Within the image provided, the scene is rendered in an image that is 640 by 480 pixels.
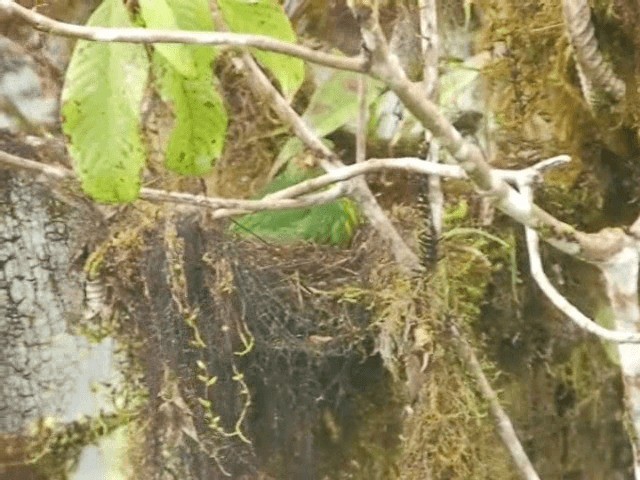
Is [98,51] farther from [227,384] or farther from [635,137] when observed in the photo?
[635,137]

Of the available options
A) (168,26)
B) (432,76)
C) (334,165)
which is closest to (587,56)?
(432,76)

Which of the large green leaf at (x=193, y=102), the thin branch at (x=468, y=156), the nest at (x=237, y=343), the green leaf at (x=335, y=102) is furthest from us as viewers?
the green leaf at (x=335, y=102)

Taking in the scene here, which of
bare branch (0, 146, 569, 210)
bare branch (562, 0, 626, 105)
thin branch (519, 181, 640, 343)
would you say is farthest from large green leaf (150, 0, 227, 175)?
bare branch (562, 0, 626, 105)

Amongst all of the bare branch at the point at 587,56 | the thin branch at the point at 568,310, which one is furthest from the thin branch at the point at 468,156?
the bare branch at the point at 587,56

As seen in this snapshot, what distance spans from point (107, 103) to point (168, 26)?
0.08m

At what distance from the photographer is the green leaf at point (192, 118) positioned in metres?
0.79

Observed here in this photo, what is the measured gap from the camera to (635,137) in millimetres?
1203

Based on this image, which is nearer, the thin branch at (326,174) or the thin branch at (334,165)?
the thin branch at (326,174)

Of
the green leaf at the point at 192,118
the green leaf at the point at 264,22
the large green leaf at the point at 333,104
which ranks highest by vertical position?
the large green leaf at the point at 333,104

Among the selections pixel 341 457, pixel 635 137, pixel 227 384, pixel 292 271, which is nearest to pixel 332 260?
pixel 292 271

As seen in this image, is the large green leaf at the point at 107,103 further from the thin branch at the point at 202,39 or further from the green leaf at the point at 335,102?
the green leaf at the point at 335,102

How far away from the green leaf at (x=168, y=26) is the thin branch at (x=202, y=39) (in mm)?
26

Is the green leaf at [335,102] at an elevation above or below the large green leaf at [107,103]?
above

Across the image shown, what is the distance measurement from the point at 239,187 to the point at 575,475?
60 cm
